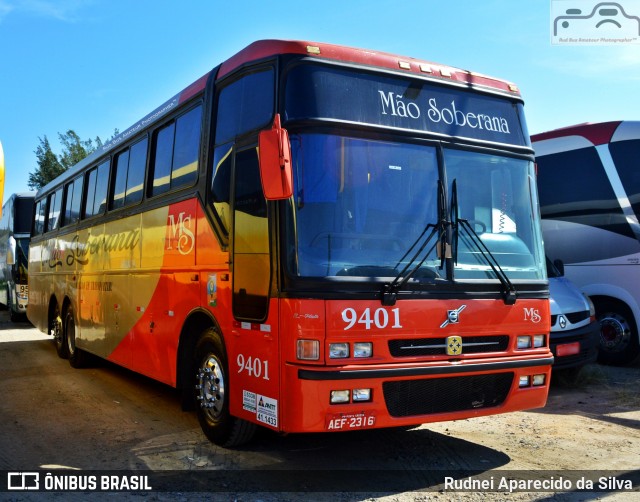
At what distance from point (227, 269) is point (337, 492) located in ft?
6.69

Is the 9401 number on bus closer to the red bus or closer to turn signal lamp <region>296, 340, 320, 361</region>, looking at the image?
the red bus

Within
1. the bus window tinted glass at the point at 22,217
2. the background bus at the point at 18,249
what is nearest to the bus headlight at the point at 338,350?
the background bus at the point at 18,249

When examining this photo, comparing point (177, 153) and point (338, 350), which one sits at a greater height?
point (177, 153)

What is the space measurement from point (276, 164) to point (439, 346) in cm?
191

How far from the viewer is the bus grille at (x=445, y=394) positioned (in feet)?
16.8

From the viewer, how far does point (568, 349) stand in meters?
8.68

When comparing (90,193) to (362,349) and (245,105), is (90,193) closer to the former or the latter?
(245,105)

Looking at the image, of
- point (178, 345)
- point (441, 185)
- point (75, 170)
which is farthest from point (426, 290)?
point (75, 170)

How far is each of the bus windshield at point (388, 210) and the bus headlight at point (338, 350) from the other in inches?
20.0

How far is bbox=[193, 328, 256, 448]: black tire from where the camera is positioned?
19.3 ft

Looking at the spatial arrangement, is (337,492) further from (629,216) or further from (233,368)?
(629,216)

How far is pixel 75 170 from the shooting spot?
1234cm

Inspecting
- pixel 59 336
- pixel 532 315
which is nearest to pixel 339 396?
pixel 532 315

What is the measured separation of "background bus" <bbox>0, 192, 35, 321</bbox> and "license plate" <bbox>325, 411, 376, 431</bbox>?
1733 centimetres
